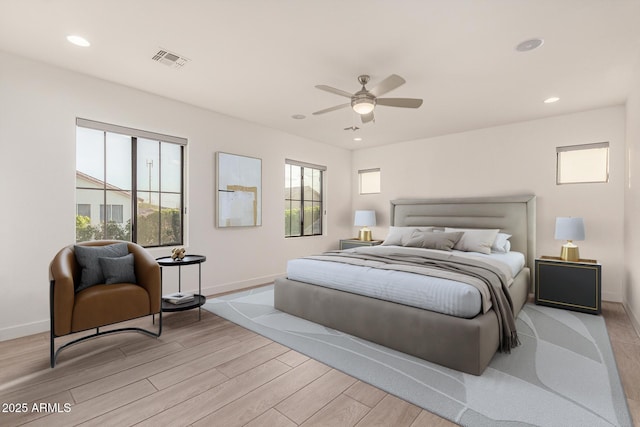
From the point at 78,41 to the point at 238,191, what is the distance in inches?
94.0

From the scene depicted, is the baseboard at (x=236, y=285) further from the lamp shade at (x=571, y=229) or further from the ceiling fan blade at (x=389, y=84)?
the lamp shade at (x=571, y=229)

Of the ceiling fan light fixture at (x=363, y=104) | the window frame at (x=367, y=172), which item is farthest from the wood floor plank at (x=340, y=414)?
the window frame at (x=367, y=172)

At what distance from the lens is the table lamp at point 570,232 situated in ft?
11.9

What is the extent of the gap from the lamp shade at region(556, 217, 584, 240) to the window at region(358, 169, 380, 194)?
3094mm

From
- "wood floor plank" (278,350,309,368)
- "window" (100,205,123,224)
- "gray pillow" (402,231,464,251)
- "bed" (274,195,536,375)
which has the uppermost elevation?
"window" (100,205,123,224)

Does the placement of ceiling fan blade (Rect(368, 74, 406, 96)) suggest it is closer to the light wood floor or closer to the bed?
the bed

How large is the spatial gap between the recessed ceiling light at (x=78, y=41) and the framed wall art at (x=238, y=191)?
1.87m

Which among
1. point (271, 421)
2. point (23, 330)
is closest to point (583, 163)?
point (271, 421)

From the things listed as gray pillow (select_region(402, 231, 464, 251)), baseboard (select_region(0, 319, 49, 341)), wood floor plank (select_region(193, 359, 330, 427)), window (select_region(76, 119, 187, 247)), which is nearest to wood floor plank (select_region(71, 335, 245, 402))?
wood floor plank (select_region(193, 359, 330, 427))

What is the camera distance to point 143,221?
3.70 meters

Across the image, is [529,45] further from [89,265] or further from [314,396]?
[89,265]

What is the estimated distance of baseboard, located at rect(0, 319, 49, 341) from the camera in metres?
2.73

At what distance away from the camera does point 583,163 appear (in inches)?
162

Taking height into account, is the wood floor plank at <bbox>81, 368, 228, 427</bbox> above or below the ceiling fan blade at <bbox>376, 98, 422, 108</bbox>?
below
